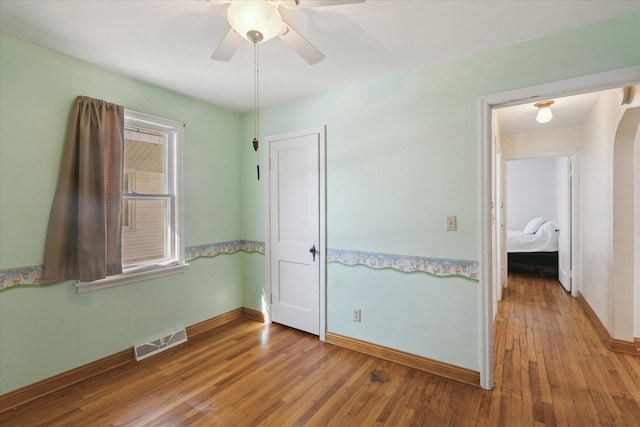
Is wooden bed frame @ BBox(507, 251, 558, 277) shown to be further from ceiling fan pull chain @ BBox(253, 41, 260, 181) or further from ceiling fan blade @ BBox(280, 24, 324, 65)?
ceiling fan blade @ BBox(280, 24, 324, 65)

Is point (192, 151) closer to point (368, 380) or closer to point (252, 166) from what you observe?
point (252, 166)

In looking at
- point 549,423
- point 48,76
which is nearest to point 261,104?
point 48,76

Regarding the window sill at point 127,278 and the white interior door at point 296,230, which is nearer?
the window sill at point 127,278

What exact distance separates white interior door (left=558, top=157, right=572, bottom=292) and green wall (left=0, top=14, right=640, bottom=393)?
11.1ft

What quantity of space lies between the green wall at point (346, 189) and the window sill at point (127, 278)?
61mm

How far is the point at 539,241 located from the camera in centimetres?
564

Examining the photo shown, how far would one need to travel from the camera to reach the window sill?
2.37 m

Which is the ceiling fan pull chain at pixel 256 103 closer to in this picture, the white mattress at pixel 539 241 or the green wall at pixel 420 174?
the green wall at pixel 420 174

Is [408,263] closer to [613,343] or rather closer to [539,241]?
[613,343]

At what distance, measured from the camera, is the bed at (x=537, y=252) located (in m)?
5.58

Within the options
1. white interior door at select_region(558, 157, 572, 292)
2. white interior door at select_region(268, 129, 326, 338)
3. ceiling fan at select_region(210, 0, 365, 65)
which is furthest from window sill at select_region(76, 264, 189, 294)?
white interior door at select_region(558, 157, 572, 292)

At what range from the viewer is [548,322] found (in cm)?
349

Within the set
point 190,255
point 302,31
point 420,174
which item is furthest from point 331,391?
point 302,31

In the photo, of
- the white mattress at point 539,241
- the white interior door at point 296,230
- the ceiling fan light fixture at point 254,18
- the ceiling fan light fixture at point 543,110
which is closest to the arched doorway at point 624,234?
the ceiling fan light fixture at point 543,110
